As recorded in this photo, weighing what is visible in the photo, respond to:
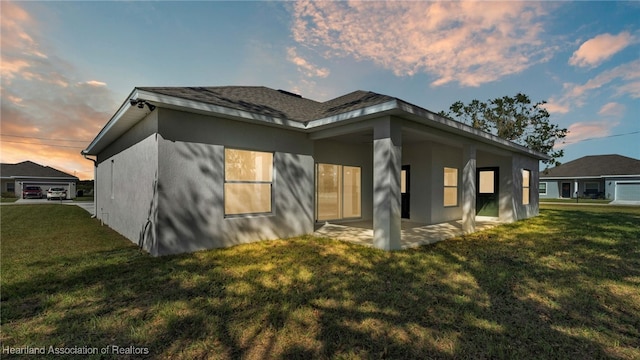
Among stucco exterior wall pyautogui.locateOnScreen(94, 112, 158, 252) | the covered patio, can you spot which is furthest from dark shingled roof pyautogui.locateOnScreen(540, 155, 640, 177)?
stucco exterior wall pyautogui.locateOnScreen(94, 112, 158, 252)

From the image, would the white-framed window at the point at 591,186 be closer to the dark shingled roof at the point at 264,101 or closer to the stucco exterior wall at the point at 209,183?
the dark shingled roof at the point at 264,101

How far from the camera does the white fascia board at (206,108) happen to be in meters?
4.72

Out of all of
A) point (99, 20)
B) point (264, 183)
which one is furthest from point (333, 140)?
point (99, 20)

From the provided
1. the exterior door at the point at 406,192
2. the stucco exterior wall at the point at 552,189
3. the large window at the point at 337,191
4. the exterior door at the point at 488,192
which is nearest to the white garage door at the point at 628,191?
the stucco exterior wall at the point at 552,189

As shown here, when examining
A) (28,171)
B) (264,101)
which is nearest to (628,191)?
(264,101)

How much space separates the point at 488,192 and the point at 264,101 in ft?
33.1

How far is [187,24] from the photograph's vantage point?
773 cm

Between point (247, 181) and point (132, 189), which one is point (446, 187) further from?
point (132, 189)

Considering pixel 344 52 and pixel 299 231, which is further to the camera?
pixel 344 52

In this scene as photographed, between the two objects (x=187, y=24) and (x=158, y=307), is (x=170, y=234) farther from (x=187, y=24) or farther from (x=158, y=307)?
(x=187, y=24)

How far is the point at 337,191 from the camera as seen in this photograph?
9.38m

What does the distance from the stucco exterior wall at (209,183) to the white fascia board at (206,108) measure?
0.32 meters

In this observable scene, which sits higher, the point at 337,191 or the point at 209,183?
the point at 209,183

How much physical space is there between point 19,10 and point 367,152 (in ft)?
31.2
